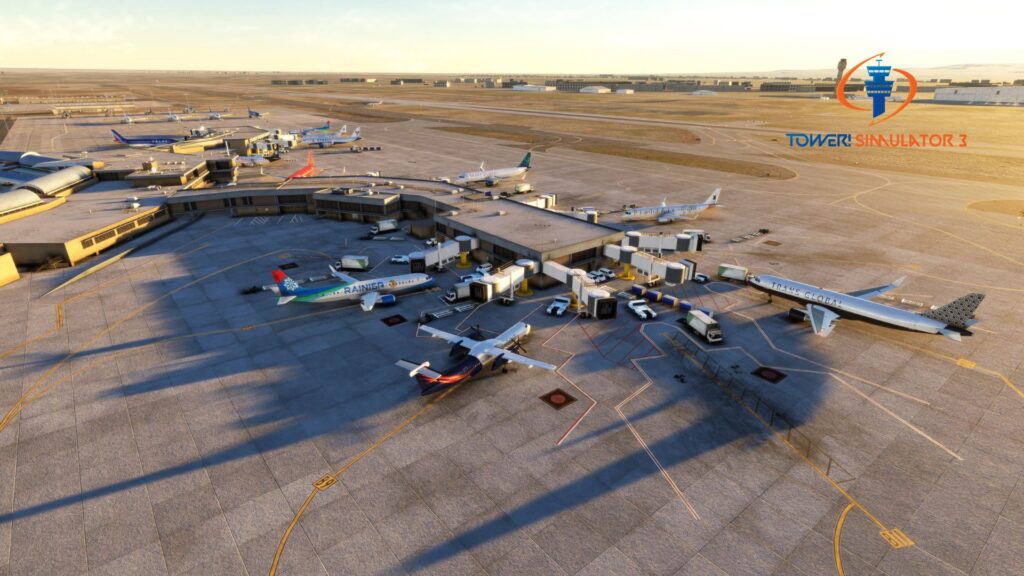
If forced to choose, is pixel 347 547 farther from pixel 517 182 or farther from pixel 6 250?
pixel 517 182

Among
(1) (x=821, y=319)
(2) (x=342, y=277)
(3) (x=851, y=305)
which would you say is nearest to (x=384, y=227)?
(2) (x=342, y=277)

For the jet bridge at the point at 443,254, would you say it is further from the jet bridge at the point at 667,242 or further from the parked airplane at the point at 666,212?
the parked airplane at the point at 666,212

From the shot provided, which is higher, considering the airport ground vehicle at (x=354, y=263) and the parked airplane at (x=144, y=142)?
the parked airplane at (x=144, y=142)

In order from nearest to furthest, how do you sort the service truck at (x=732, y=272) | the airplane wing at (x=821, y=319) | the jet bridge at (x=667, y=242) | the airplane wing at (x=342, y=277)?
the airplane wing at (x=821, y=319) → the airplane wing at (x=342, y=277) → the service truck at (x=732, y=272) → the jet bridge at (x=667, y=242)

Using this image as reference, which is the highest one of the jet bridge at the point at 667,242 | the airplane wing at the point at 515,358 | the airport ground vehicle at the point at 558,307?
the jet bridge at the point at 667,242

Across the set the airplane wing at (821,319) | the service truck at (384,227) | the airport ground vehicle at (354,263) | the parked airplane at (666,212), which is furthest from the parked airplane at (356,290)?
the parked airplane at (666,212)

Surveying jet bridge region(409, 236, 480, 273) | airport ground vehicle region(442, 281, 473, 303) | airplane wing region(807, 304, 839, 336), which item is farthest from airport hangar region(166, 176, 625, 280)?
airplane wing region(807, 304, 839, 336)
